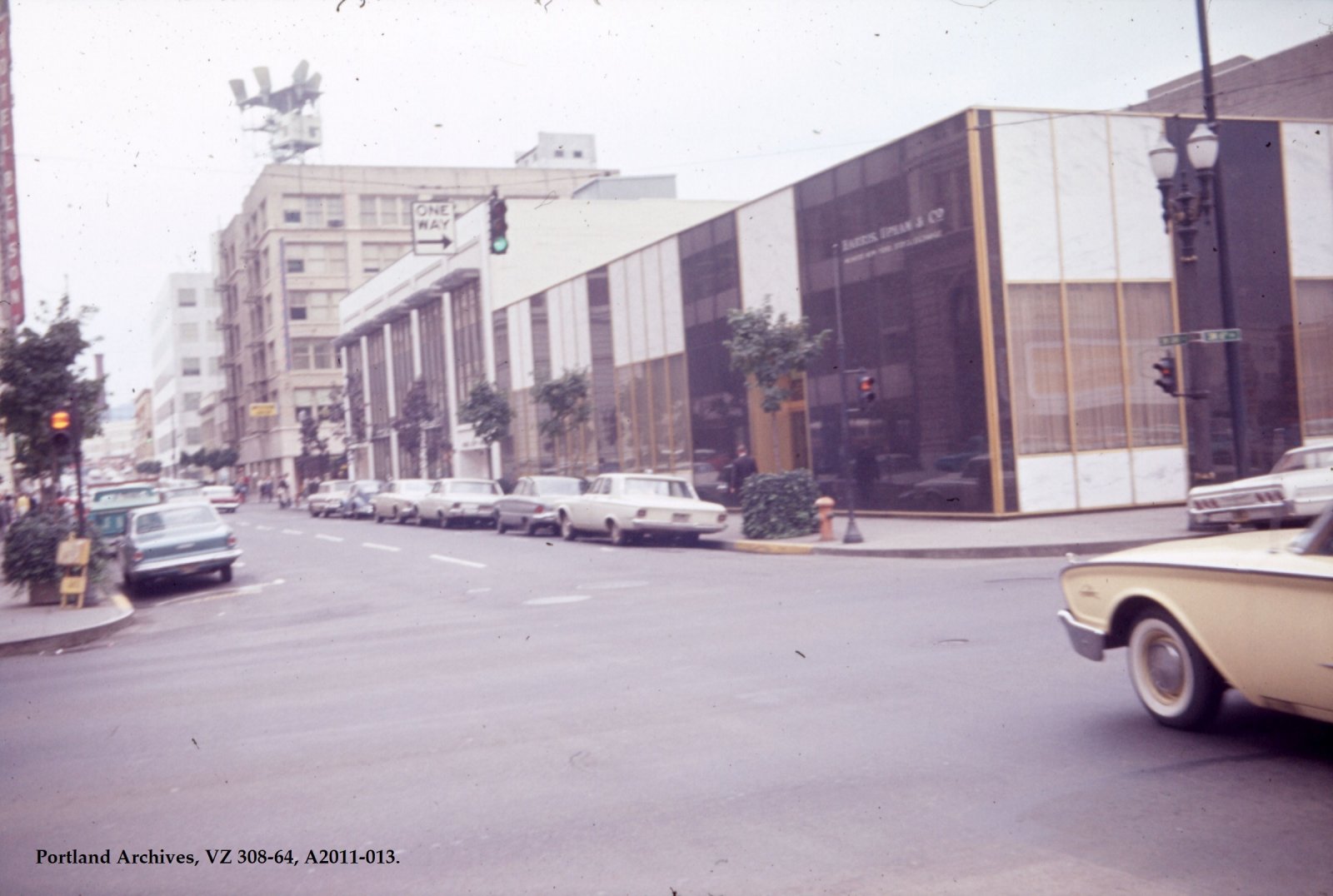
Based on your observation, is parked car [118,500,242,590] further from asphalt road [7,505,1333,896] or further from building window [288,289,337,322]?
building window [288,289,337,322]

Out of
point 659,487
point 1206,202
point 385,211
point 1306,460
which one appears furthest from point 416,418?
point 1306,460

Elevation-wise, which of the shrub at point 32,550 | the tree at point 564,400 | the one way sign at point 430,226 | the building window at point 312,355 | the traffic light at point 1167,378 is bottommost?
the shrub at point 32,550

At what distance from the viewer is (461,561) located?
70.7 ft

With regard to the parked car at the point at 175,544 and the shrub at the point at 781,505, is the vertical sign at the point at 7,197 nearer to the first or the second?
the parked car at the point at 175,544

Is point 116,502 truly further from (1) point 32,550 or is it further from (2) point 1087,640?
(2) point 1087,640

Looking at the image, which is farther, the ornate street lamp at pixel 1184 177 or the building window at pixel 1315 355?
the building window at pixel 1315 355

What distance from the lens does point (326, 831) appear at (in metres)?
5.46

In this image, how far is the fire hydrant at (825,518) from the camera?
2084 cm

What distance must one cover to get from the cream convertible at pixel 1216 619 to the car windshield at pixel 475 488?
28.6 m

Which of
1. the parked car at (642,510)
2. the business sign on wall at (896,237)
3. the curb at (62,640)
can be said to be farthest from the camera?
the business sign on wall at (896,237)

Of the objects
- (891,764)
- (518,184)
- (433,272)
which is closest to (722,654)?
(891,764)

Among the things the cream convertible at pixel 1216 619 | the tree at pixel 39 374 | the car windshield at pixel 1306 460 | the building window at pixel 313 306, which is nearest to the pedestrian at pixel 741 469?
the car windshield at pixel 1306 460

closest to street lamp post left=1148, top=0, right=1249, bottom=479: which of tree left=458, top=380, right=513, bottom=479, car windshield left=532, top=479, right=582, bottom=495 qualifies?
car windshield left=532, top=479, right=582, bottom=495

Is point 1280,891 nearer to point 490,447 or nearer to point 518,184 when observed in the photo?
point 490,447
